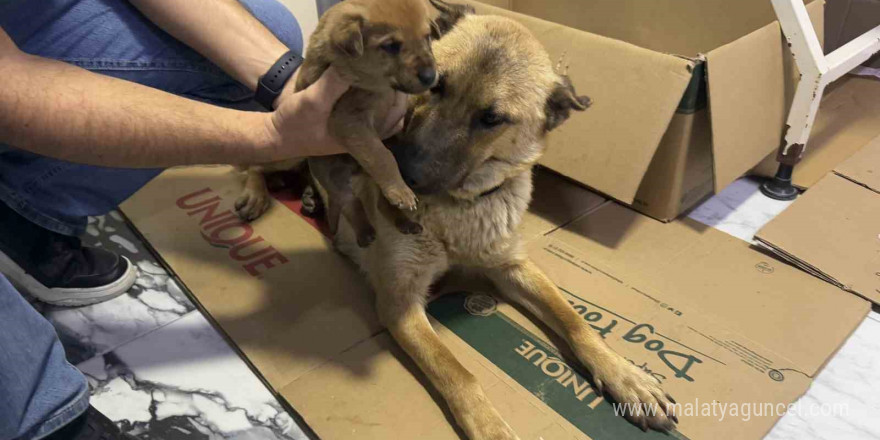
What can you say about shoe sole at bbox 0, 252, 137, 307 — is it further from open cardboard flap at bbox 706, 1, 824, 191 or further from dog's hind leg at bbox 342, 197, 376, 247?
open cardboard flap at bbox 706, 1, 824, 191

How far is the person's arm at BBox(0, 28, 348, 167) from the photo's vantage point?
4.95ft

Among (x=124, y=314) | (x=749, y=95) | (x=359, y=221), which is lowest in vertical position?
(x=124, y=314)

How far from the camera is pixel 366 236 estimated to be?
2.05 m

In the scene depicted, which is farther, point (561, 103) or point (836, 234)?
point (836, 234)

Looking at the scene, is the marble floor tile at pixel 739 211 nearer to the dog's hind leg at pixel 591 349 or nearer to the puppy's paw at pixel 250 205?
the dog's hind leg at pixel 591 349

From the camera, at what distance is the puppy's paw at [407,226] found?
1.85 meters

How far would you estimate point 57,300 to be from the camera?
2.17 meters

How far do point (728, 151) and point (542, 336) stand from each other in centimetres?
109

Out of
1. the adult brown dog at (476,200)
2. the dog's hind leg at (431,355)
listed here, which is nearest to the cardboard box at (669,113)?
the adult brown dog at (476,200)

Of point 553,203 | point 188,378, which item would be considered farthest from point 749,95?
point 188,378

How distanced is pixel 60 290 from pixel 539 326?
172 cm

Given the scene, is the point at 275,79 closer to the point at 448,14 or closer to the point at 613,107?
the point at 448,14

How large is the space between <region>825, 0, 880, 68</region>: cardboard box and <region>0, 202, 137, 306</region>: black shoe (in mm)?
3819

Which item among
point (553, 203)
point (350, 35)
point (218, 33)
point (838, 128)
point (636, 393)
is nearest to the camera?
point (350, 35)
